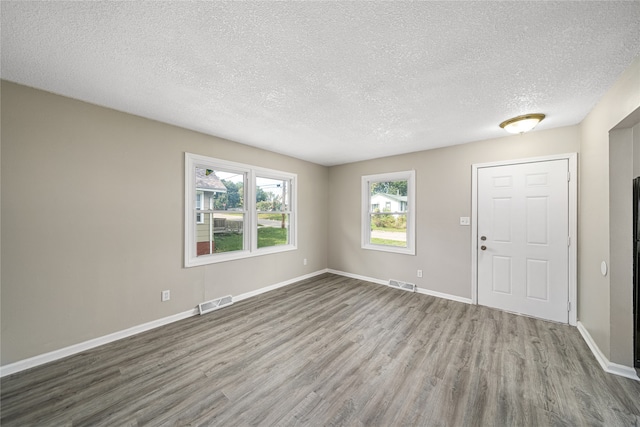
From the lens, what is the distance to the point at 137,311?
8.84ft

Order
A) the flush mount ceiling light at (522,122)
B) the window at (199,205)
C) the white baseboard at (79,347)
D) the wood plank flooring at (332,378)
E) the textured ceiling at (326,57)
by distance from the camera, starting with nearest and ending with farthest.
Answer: the textured ceiling at (326,57) → the wood plank flooring at (332,378) → the white baseboard at (79,347) → the flush mount ceiling light at (522,122) → the window at (199,205)

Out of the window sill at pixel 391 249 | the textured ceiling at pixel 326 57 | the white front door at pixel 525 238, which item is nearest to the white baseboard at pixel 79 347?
the textured ceiling at pixel 326 57

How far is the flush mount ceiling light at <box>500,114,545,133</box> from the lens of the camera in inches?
104

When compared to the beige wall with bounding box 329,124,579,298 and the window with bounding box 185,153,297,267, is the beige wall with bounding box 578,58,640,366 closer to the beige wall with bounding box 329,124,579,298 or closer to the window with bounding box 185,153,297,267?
the beige wall with bounding box 329,124,579,298

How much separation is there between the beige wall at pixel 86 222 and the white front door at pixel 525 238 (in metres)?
4.14

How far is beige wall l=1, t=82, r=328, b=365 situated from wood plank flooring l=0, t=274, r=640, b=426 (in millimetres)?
350

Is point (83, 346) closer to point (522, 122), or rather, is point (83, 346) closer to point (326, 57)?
point (326, 57)

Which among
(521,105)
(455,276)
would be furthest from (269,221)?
(521,105)

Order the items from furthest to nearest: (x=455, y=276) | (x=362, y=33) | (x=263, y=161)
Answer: (x=263, y=161), (x=455, y=276), (x=362, y=33)

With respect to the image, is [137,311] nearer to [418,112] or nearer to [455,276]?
[418,112]

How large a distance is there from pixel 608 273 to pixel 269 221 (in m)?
4.27

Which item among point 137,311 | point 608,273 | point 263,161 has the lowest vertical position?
point 137,311

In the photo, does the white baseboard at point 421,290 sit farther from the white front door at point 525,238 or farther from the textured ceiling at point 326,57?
the textured ceiling at point 326,57

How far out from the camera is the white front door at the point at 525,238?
299 centimetres
